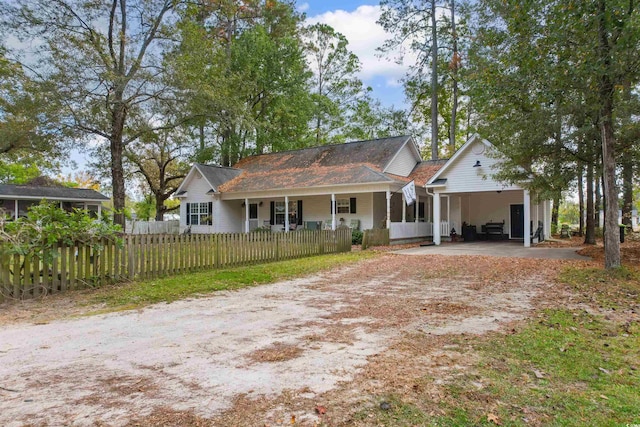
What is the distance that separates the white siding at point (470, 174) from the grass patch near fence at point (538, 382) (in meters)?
13.4

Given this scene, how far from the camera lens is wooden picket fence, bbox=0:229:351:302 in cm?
689

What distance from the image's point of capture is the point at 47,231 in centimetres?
707

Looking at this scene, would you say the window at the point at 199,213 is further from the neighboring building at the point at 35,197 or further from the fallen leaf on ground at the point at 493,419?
the fallen leaf on ground at the point at 493,419

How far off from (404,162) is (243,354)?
20.3m

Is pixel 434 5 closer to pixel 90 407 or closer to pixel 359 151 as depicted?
pixel 359 151

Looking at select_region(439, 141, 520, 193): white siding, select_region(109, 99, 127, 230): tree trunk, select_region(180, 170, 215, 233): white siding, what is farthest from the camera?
select_region(180, 170, 215, 233): white siding

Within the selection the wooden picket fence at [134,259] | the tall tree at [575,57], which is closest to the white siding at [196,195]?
the wooden picket fence at [134,259]

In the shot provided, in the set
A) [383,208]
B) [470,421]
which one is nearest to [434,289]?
[470,421]

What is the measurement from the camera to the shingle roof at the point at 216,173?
976 inches

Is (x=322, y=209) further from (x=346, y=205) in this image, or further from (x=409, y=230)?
(x=409, y=230)

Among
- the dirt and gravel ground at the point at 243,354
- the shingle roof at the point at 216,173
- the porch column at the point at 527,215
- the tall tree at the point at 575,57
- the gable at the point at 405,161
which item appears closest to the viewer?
A: the dirt and gravel ground at the point at 243,354

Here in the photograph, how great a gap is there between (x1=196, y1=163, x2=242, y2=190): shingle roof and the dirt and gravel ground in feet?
59.5

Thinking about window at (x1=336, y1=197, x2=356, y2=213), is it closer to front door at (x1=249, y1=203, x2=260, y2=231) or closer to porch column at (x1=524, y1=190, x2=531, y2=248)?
front door at (x1=249, y1=203, x2=260, y2=231)

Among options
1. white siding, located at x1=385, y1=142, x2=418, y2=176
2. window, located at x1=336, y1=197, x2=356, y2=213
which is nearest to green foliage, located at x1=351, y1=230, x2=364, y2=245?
window, located at x1=336, y1=197, x2=356, y2=213
